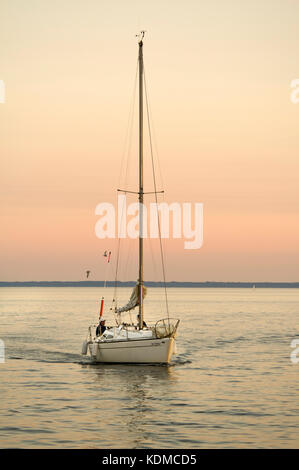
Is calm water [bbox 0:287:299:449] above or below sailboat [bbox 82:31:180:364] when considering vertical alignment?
below

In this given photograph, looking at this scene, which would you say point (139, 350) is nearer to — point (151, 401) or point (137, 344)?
point (137, 344)

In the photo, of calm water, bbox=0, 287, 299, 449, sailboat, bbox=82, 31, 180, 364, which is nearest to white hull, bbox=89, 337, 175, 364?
sailboat, bbox=82, 31, 180, 364

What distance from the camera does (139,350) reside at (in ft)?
147

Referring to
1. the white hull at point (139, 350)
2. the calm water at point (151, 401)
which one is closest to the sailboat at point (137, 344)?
the white hull at point (139, 350)

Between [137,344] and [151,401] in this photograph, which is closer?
[151,401]

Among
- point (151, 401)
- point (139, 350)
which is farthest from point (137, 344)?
point (151, 401)

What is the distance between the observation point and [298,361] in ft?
184

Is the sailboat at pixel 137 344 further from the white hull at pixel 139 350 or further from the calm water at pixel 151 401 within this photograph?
the calm water at pixel 151 401

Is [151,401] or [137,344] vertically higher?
[137,344]

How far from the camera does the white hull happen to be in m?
44.6

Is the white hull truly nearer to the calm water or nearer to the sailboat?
the sailboat
